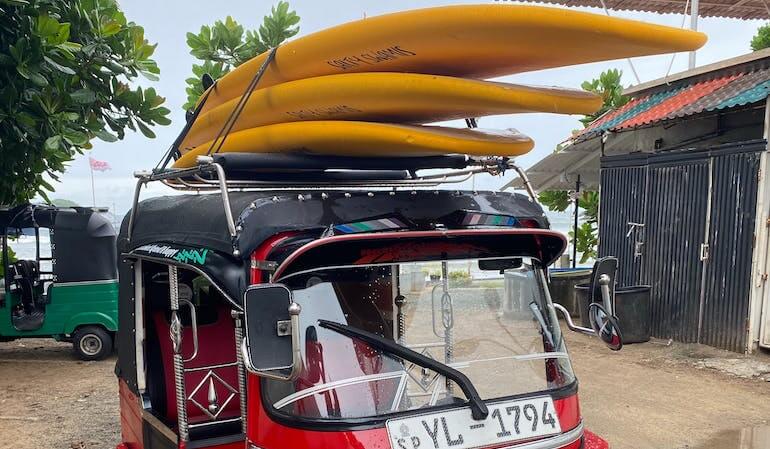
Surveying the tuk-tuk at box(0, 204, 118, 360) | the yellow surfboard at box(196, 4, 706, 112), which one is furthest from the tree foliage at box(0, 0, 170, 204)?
the yellow surfboard at box(196, 4, 706, 112)

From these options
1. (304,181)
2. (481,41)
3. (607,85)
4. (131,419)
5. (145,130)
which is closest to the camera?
(481,41)

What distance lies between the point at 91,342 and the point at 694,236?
28.0 feet

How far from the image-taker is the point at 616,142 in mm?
10742

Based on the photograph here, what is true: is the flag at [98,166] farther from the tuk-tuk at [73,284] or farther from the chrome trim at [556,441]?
the chrome trim at [556,441]

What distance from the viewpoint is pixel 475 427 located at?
2248 millimetres

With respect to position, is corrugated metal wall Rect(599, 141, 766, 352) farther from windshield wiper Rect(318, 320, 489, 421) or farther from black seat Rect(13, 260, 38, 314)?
black seat Rect(13, 260, 38, 314)

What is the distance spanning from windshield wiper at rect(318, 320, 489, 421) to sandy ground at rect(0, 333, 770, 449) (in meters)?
3.71

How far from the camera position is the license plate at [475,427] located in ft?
7.11

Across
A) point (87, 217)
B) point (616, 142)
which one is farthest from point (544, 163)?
point (87, 217)

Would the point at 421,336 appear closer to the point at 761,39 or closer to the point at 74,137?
the point at 74,137

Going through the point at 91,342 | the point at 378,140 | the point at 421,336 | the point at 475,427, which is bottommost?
the point at 91,342

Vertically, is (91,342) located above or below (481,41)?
below

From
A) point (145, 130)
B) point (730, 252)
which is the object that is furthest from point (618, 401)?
point (145, 130)

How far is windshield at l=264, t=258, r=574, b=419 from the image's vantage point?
228cm
